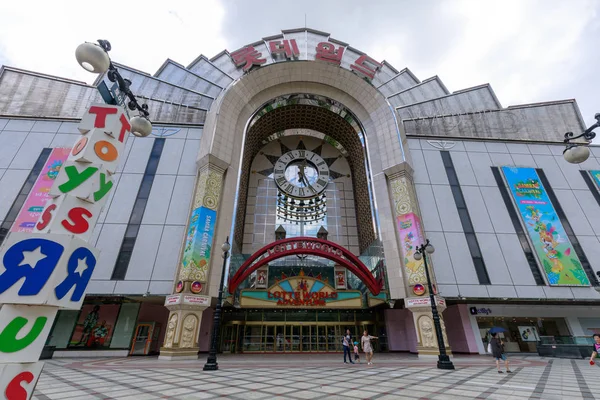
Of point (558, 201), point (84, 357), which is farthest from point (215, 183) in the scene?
Answer: point (558, 201)

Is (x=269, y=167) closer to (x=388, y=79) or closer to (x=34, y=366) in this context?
(x=388, y=79)

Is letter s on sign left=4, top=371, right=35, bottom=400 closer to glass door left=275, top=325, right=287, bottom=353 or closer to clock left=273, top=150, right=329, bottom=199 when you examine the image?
glass door left=275, top=325, right=287, bottom=353

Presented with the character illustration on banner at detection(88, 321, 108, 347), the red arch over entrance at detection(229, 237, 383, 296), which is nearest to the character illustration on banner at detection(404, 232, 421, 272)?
the red arch over entrance at detection(229, 237, 383, 296)

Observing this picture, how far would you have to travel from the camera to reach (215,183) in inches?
820

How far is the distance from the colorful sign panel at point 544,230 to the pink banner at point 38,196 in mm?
37464

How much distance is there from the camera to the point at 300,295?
20172 millimetres

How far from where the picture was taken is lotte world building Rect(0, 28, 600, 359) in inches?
738

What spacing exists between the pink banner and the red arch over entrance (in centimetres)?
1544

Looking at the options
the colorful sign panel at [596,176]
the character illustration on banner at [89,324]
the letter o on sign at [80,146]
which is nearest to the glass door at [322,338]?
the character illustration on banner at [89,324]

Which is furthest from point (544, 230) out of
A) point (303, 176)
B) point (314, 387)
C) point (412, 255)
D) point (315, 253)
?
point (314, 387)

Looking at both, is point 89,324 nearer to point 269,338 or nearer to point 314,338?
point 269,338

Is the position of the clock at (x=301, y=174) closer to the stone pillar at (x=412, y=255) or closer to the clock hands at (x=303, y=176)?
the clock hands at (x=303, y=176)

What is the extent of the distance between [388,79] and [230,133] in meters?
19.9

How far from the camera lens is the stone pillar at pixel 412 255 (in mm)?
16672
